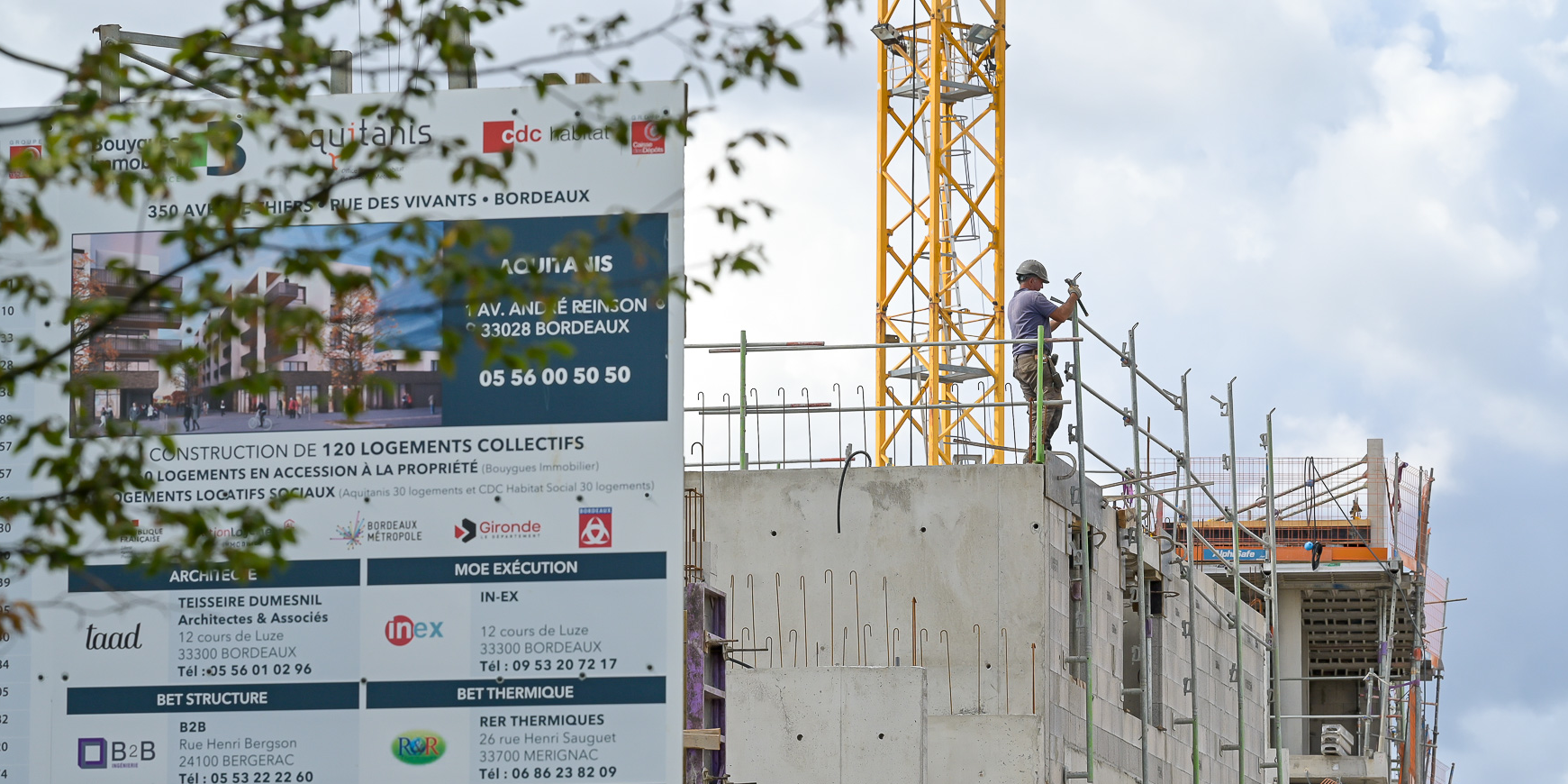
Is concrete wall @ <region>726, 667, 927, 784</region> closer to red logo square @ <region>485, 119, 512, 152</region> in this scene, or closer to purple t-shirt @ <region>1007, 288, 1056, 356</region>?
purple t-shirt @ <region>1007, 288, 1056, 356</region>

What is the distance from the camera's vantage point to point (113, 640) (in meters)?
12.9

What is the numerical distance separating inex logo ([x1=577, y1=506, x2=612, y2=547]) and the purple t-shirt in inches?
308

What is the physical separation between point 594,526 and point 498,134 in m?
2.39

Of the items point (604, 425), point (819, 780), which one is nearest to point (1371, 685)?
point (819, 780)

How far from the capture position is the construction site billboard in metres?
12.4

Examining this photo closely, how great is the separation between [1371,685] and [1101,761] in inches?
688

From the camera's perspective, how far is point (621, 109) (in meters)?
12.8

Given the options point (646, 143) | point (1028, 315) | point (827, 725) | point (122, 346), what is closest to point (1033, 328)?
point (1028, 315)

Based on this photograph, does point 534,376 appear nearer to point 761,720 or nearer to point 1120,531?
point 761,720

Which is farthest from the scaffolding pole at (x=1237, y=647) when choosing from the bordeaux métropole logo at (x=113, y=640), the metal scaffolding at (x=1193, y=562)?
the bordeaux métropole logo at (x=113, y=640)

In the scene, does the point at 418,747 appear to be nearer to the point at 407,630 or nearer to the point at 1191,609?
the point at 407,630

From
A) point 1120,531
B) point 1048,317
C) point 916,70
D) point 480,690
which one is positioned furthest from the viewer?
point 916,70

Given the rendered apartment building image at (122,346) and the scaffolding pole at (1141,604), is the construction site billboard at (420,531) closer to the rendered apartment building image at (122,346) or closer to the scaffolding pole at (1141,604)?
the rendered apartment building image at (122,346)

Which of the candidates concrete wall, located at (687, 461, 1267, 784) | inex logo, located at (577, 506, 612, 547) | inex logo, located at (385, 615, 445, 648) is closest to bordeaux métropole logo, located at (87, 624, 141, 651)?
inex logo, located at (385, 615, 445, 648)
